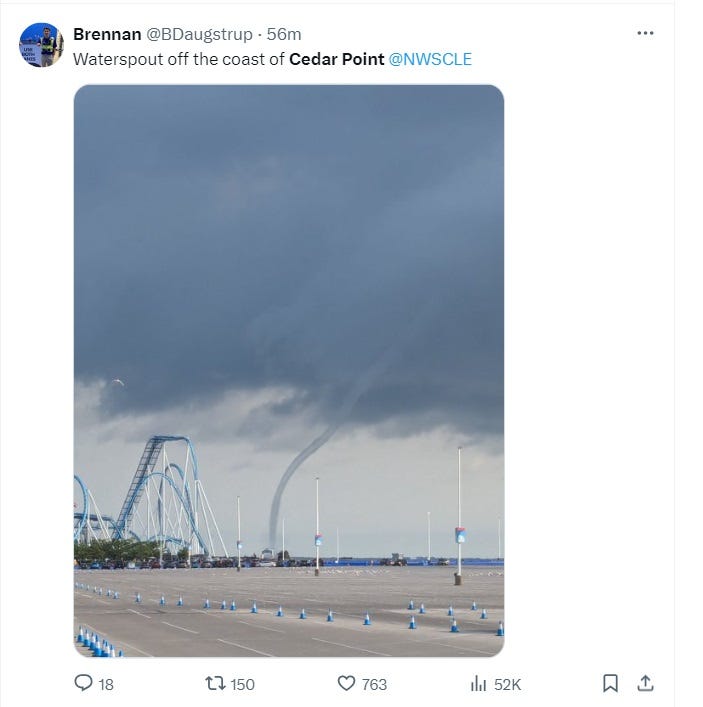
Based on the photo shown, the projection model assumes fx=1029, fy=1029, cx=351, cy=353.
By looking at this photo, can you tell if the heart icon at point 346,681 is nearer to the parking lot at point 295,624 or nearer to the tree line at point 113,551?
the parking lot at point 295,624

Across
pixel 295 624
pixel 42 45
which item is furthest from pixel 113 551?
pixel 42 45

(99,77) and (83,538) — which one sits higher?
(99,77)

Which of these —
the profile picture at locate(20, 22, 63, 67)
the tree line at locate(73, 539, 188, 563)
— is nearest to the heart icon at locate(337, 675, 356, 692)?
the profile picture at locate(20, 22, 63, 67)

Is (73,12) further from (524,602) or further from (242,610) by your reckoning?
(242,610)

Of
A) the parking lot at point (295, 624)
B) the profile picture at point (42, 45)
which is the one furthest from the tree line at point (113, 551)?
the profile picture at point (42, 45)

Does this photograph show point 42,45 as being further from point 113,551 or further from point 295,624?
point 113,551

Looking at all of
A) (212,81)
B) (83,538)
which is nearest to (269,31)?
(212,81)

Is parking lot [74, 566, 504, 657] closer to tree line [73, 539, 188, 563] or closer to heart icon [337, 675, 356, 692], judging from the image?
heart icon [337, 675, 356, 692]
